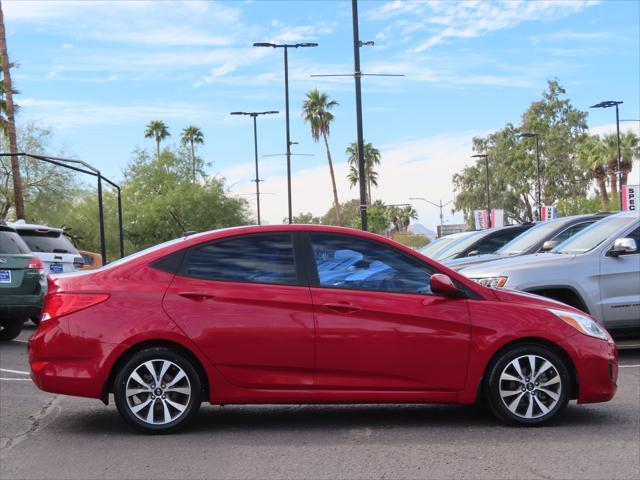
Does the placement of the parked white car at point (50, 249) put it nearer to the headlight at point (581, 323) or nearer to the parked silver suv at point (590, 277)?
the parked silver suv at point (590, 277)

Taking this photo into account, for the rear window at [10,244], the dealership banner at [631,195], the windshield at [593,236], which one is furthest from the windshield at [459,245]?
the dealership banner at [631,195]

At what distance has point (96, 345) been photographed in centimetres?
645

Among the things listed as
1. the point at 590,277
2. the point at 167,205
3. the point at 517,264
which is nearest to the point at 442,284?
the point at 517,264

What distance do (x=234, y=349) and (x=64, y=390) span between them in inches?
49.7

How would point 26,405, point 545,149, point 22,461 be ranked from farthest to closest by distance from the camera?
point 545,149 < point 26,405 < point 22,461

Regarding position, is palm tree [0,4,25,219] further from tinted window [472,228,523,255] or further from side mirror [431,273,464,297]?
side mirror [431,273,464,297]

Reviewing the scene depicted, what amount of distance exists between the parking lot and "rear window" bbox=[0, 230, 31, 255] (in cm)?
548

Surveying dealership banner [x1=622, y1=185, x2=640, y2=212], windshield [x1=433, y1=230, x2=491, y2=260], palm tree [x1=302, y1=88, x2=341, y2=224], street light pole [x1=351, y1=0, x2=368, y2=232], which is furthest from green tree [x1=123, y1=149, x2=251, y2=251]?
windshield [x1=433, y1=230, x2=491, y2=260]

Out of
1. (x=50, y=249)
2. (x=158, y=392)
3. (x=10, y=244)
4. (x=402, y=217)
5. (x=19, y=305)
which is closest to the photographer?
(x=158, y=392)

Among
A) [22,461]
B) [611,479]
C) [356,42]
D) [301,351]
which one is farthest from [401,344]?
[356,42]

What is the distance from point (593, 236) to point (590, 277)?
2.83ft

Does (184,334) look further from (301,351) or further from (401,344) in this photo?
(401,344)

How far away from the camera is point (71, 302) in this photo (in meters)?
6.56

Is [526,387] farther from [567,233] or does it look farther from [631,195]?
[631,195]
